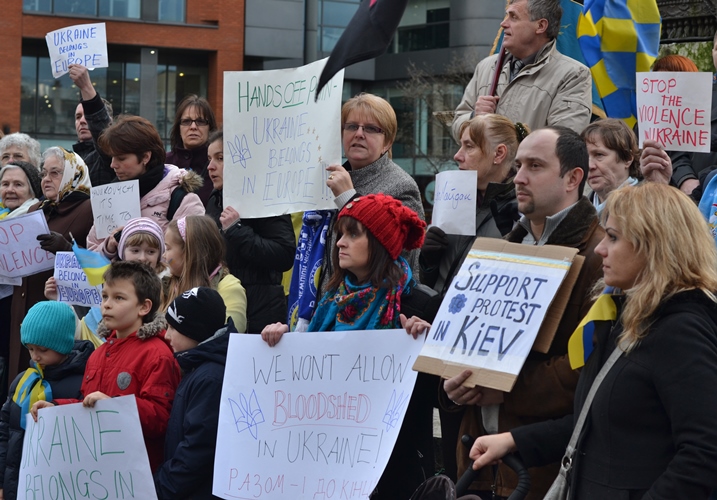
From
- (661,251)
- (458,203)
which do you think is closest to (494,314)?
(661,251)

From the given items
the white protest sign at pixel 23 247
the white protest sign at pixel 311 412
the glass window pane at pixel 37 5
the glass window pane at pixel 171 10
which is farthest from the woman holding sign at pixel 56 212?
the glass window pane at pixel 171 10

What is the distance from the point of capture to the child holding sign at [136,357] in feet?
14.7

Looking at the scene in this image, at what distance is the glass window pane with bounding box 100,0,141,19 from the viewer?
3994cm

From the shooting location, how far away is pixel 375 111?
17.0 feet

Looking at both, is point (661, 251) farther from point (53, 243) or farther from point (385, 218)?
point (53, 243)

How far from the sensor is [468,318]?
3547 millimetres

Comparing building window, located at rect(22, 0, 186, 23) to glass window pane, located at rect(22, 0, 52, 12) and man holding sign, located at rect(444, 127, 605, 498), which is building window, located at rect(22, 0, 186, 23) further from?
man holding sign, located at rect(444, 127, 605, 498)

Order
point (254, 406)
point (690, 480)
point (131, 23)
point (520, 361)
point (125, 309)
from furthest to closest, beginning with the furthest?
point (131, 23) < point (125, 309) < point (254, 406) < point (520, 361) < point (690, 480)

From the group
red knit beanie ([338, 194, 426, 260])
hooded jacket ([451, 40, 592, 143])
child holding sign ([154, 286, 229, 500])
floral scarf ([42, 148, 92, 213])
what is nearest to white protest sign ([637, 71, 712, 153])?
hooded jacket ([451, 40, 592, 143])

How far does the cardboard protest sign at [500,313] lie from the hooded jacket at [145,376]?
140cm

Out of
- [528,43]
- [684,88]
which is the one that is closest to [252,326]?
[528,43]

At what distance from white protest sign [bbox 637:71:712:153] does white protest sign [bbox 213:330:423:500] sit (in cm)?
147

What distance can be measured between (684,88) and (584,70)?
112 cm

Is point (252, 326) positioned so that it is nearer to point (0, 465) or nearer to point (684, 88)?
point (0, 465)
